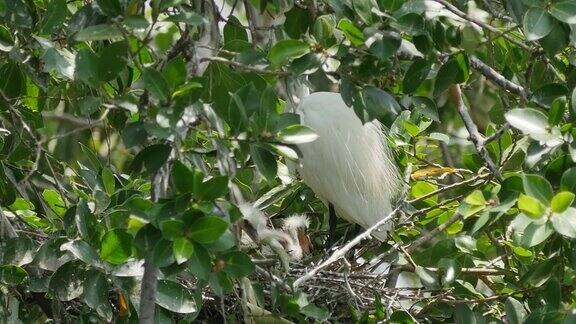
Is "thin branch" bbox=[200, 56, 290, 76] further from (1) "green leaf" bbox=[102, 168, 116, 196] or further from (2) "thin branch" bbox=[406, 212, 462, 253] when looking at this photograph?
(2) "thin branch" bbox=[406, 212, 462, 253]

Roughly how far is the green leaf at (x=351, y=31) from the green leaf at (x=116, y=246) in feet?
1.42

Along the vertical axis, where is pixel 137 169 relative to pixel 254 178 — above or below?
above

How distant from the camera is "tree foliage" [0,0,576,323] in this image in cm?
122

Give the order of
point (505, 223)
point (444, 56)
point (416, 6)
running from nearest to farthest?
point (416, 6)
point (444, 56)
point (505, 223)

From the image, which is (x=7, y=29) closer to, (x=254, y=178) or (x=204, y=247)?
(x=204, y=247)

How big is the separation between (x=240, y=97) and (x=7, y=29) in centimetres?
53

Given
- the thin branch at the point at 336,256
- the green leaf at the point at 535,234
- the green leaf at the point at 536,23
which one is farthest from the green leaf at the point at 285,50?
the thin branch at the point at 336,256

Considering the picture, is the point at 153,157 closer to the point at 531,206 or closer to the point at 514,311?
the point at 531,206

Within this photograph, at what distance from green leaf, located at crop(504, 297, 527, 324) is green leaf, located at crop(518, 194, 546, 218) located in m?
0.35

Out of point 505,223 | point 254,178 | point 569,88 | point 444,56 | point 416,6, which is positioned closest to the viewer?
point 416,6

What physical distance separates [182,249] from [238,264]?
13 centimetres

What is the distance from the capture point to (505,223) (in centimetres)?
186

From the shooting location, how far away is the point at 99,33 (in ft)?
3.97

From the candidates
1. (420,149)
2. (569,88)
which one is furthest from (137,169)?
(420,149)
